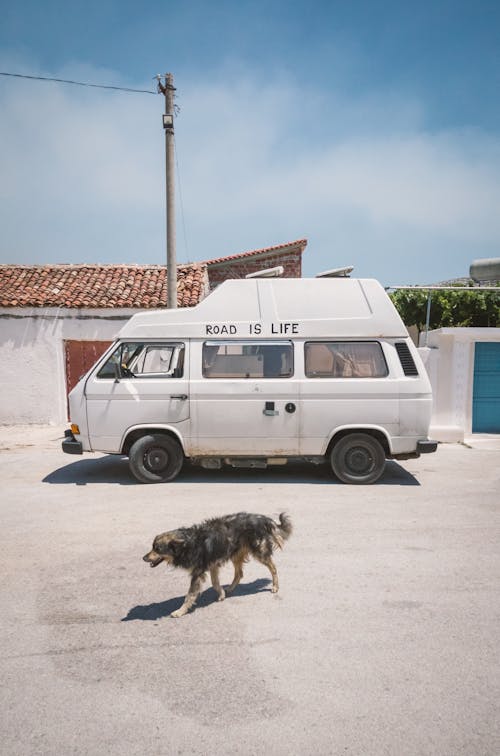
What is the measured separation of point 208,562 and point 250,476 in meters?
4.27

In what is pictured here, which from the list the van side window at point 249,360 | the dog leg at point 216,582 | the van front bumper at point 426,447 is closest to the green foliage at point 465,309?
the van front bumper at point 426,447

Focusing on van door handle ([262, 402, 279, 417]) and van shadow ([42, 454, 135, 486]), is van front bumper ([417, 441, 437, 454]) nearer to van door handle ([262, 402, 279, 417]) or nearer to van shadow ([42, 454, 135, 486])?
van door handle ([262, 402, 279, 417])

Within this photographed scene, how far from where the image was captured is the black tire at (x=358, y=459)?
7.42 m

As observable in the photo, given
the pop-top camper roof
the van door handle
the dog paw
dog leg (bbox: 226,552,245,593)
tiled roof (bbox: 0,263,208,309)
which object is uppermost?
tiled roof (bbox: 0,263,208,309)

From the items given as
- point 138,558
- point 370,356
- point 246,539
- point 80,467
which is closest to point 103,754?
point 246,539

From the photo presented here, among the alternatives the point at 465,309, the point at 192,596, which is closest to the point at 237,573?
the point at 192,596

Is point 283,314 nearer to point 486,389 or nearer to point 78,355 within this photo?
point 486,389

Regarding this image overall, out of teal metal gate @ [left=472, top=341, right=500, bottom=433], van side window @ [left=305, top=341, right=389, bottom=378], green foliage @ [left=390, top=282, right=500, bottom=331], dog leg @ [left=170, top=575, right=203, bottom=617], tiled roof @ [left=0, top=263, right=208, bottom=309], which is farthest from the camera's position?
tiled roof @ [left=0, top=263, right=208, bottom=309]

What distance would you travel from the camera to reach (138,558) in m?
4.79

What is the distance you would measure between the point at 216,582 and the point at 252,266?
1686 centimetres

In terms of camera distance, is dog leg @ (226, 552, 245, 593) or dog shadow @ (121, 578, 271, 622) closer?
dog shadow @ (121, 578, 271, 622)

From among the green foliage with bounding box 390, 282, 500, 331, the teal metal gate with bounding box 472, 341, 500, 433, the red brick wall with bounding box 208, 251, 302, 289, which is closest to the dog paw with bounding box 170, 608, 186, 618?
the teal metal gate with bounding box 472, 341, 500, 433

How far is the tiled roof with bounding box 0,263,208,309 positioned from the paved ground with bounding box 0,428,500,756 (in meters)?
8.12

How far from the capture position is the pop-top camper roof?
735 cm
